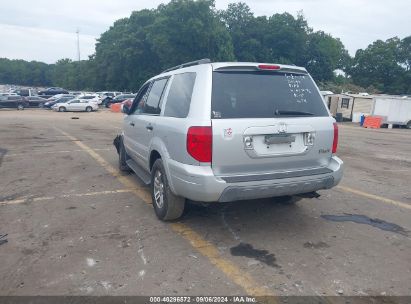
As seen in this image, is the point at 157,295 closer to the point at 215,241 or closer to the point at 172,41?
the point at 215,241

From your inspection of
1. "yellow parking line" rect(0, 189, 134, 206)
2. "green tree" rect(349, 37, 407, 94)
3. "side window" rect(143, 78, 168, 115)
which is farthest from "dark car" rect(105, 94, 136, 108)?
"green tree" rect(349, 37, 407, 94)

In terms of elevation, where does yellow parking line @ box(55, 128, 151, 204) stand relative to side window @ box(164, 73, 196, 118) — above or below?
below

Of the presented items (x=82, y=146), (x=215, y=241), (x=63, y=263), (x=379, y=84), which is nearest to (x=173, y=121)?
(x=215, y=241)

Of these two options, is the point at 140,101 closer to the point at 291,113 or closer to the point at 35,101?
the point at 291,113

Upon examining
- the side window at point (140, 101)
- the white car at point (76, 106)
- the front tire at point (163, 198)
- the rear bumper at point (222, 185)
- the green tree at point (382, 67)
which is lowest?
the white car at point (76, 106)

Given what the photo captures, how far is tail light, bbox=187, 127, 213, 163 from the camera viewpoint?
145 inches

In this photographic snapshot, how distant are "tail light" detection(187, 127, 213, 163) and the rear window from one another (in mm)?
215

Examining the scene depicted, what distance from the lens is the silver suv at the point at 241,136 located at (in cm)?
376

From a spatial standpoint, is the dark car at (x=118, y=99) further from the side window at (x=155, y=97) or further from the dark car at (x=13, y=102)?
the side window at (x=155, y=97)

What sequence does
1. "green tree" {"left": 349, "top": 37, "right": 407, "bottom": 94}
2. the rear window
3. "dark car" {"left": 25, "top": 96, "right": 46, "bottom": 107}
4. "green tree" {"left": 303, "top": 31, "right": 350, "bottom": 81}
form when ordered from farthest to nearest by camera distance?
"green tree" {"left": 349, "top": 37, "right": 407, "bottom": 94} → "green tree" {"left": 303, "top": 31, "right": 350, "bottom": 81} → "dark car" {"left": 25, "top": 96, "right": 46, "bottom": 107} → the rear window

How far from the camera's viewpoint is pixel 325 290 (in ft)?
10.3

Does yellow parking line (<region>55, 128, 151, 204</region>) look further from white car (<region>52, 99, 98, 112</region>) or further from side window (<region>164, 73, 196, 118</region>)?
white car (<region>52, 99, 98, 112</region>)

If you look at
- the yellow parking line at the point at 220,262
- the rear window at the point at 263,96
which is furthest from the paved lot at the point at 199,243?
the rear window at the point at 263,96

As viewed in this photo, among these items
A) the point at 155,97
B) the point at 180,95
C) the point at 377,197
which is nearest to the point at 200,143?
the point at 180,95
